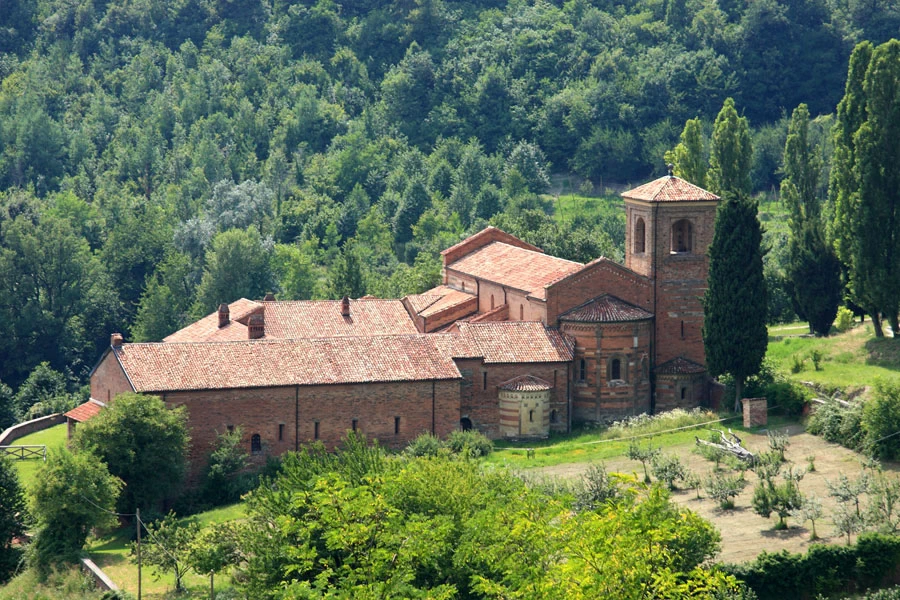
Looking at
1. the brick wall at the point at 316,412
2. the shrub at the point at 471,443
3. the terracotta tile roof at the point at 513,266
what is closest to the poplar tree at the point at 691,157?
the terracotta tile roof at the point at 513,266

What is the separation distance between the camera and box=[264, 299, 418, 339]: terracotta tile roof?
65812 millimetres

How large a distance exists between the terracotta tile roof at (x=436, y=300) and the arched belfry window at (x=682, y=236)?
385 inches

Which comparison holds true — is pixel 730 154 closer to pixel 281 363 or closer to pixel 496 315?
pixel 496 315

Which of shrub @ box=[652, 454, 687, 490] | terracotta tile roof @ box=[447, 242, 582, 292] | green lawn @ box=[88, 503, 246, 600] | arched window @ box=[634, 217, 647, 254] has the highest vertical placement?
arched window @ box=[634, 217, 647, 254]

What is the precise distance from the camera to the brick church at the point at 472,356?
57094mm

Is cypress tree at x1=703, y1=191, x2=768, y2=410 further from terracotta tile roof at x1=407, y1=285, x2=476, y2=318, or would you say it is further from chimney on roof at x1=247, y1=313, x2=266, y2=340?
chimney on roof at x1=247, y1=313, x2=266, y2=340

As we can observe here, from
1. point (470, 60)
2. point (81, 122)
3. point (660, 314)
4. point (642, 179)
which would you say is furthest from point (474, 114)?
point (660, 314)

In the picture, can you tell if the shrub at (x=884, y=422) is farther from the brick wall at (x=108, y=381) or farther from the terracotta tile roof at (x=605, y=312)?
the brick wall at (x=108, y=381)

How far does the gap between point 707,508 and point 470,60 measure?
79.3 meters

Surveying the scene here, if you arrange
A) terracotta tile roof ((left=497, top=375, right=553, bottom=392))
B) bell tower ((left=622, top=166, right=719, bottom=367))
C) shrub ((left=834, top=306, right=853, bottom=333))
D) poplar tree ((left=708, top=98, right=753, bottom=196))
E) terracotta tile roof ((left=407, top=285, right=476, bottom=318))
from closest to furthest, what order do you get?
terracotta tile roof ((left=497, top=375, right=553, bottom=392)), bell tower ((left=622, top=166, right=719, bottom=367)), shrub ((left=834, top=306, right=853, bottom=333)), terracotta tile roof ((left=407, top=285, right=476, bottom=318)), poplar tree ((left=708, top=98, right=753, bottom=196))

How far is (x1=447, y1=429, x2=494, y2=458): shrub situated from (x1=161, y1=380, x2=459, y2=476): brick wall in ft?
4.48

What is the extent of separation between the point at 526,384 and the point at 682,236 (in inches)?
386

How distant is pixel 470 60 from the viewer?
124m

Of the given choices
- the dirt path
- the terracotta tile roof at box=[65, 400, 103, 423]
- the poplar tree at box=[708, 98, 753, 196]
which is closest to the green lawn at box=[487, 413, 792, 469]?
the dirt path
